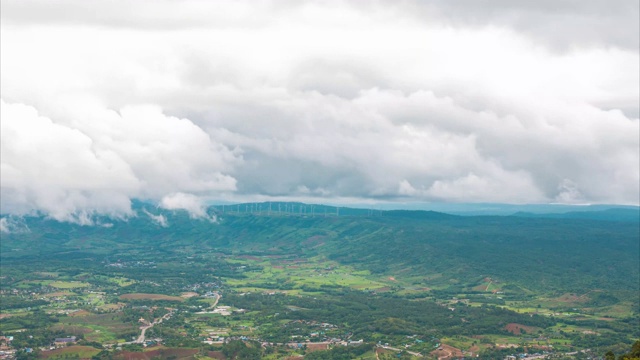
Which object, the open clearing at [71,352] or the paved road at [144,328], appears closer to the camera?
the open clearing at [71,352]

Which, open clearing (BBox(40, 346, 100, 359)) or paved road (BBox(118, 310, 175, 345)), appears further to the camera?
paved road (BBox(118, 310, 175, 345))

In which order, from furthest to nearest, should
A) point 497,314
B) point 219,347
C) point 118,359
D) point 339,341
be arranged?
point 497,314 < point 339,341 < point 219,347 < point 118,359

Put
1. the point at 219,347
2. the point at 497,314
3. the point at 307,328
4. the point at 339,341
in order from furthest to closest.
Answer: the point at 497,314
the point at 307,328
the point at 339,341
the point at 219,347

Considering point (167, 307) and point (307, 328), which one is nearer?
point (307, 328)

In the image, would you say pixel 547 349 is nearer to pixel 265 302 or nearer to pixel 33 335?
pixel 265 302

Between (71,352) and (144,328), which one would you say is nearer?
(71,352)

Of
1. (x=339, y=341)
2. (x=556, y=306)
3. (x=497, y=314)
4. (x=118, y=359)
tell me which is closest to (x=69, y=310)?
(x=118, y=359)

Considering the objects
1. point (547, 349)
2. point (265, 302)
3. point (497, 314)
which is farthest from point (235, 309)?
point (547, 349)

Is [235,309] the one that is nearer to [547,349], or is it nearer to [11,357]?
[11,357]

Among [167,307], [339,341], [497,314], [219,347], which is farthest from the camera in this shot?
[167,307]
